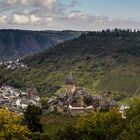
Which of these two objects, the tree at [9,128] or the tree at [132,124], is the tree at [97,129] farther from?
the tree at [9,128]

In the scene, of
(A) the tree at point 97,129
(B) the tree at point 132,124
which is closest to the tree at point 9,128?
(A) the tree at point 97,129

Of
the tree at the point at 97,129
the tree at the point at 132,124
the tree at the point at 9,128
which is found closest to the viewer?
the tree at the point at 9,128

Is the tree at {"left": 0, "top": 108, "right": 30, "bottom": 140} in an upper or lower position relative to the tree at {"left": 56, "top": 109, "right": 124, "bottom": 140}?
upper

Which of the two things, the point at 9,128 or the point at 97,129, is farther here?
the point at 97,129

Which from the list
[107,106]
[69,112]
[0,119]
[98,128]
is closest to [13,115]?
[0,119]

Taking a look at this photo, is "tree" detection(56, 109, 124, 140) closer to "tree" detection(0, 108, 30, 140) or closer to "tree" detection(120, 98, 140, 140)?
"tree" detection(120, 98, 140, 140)

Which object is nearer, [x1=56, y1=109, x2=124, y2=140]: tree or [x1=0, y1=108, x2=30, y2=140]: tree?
[x1=0, y1=108, x2=30, y2=140]: tree

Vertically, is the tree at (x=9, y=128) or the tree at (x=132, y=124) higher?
the tree at (x=9, y=128)

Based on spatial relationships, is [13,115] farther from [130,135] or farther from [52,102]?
[52,102]

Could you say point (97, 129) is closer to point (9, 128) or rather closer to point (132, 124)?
point (132, 124)

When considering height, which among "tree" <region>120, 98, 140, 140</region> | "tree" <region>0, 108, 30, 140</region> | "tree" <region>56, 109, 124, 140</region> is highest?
"tree" <region>0, 108, 30, 140</region>

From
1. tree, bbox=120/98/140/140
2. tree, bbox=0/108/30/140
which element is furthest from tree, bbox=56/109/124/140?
tree, bbox=0/108/30/140

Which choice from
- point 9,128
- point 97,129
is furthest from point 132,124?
point 9,128
